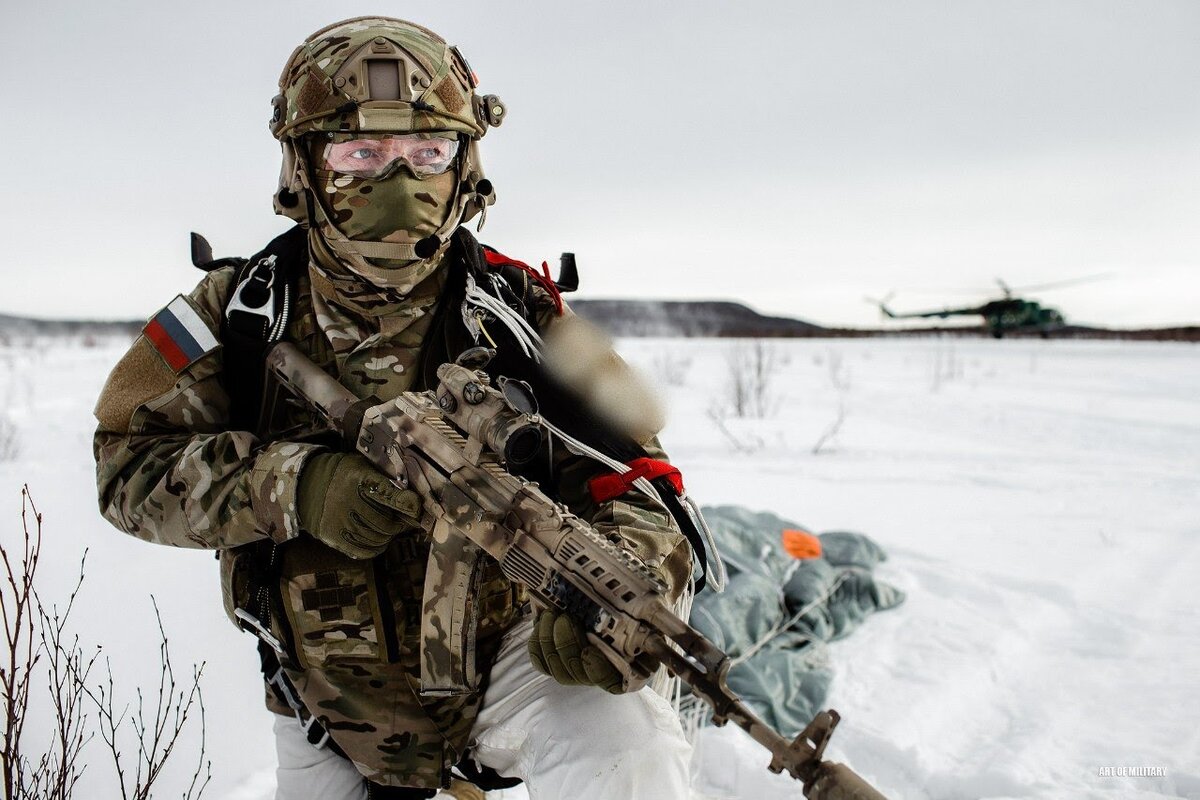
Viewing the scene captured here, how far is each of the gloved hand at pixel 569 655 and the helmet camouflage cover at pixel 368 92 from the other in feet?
3.48

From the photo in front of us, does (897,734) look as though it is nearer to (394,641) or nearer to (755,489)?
(394,641)

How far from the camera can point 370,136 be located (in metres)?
1.89

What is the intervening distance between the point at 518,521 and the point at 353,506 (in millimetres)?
388

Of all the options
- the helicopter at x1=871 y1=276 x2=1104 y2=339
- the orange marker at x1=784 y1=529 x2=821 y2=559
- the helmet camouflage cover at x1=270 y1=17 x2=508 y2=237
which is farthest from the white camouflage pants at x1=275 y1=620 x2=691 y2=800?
the helicopter at x1=871 y1=276 x2=1104 y2=339

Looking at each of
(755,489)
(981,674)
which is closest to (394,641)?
(981,674)

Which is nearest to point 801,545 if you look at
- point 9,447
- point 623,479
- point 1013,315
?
point 623,479

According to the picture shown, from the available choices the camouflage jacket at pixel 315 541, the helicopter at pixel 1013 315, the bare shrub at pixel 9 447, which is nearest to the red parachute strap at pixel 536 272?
the camouflage jacket at pixel 315 541

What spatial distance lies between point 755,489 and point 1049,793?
11.5 feet

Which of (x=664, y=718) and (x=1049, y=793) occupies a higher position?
(x=664, y=718)

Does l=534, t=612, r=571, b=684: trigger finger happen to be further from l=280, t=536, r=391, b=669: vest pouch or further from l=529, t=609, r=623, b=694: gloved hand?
l=280, t=536, r=391, b=669: vest pouch

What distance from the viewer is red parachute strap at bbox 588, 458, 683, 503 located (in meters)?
1.84

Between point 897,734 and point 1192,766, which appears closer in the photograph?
point 1192,766

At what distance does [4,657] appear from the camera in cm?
286

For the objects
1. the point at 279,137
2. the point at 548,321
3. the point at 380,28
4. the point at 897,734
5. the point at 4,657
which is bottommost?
the point at 897,734
